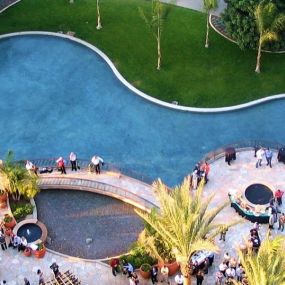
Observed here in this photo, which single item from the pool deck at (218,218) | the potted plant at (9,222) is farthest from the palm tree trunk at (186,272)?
the potted plant at (9,222)

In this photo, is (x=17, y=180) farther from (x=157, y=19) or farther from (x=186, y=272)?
(x=157, y=19)

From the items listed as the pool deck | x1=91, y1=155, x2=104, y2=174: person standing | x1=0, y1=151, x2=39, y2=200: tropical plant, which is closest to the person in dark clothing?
the pool deck

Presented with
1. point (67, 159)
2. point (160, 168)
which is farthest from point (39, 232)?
point (160, 168)

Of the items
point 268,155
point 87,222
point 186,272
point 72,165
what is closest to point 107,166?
point 72,165

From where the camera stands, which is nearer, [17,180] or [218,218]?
[17,180]

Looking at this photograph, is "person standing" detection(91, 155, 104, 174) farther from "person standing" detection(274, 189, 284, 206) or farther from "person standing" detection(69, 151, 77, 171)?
"person standing" detection(274, 189, 284, 206)

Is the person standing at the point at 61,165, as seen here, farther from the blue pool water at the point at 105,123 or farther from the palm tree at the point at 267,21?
the palm tree at the point at 267,21
